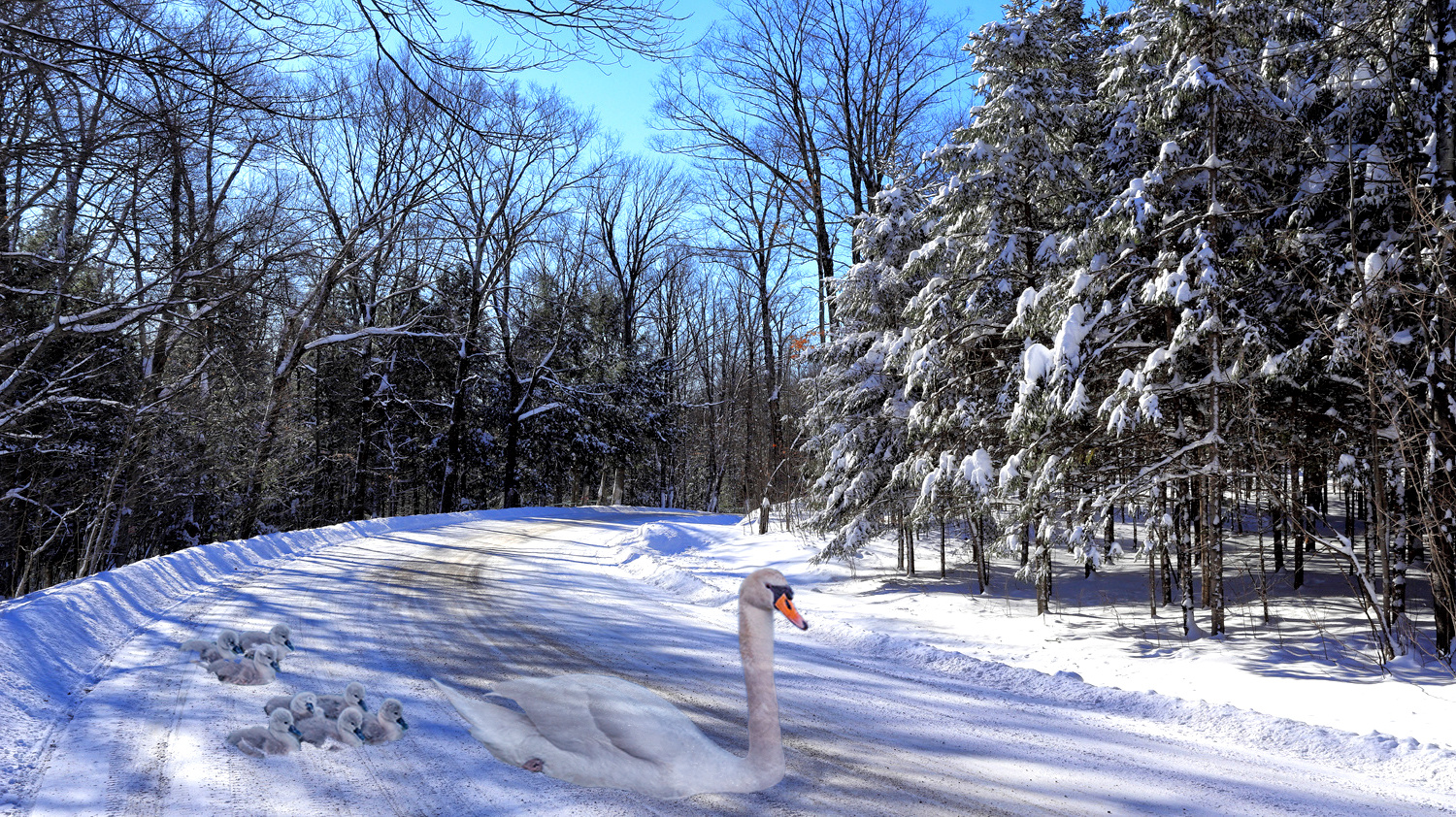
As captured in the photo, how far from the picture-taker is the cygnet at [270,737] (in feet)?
13.2

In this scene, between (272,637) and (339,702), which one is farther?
(272,637)

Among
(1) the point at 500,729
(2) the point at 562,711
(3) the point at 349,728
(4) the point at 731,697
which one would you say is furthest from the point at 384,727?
(4) the point at 731,697

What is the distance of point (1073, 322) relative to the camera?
899 cm

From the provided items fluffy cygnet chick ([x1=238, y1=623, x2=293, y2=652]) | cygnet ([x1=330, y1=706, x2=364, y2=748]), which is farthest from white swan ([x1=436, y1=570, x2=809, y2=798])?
fluffy cygnet chick ([x1=238, y1=623, x2=293, y2=652])

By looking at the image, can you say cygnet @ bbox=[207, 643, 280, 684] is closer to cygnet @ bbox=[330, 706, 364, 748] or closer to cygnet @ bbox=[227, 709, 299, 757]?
cygnet @ bbox=[227, 709, 299, 757]

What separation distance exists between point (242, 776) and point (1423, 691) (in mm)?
8770

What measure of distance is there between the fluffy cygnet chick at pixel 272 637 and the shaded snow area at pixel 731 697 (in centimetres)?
19

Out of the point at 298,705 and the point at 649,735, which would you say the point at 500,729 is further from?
the point at 298,705

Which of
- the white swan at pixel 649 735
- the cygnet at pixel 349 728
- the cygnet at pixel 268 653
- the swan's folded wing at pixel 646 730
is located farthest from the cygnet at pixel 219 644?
the swan's folded wing at pixel 646 730

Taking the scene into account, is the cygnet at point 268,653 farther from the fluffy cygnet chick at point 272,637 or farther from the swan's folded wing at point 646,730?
the swan's folded wing at point 646,730

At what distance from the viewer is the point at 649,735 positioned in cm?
328

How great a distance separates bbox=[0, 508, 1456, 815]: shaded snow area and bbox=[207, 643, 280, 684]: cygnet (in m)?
0.10

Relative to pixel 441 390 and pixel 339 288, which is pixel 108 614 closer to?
pixel 339 288

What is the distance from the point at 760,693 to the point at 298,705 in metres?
2.85
